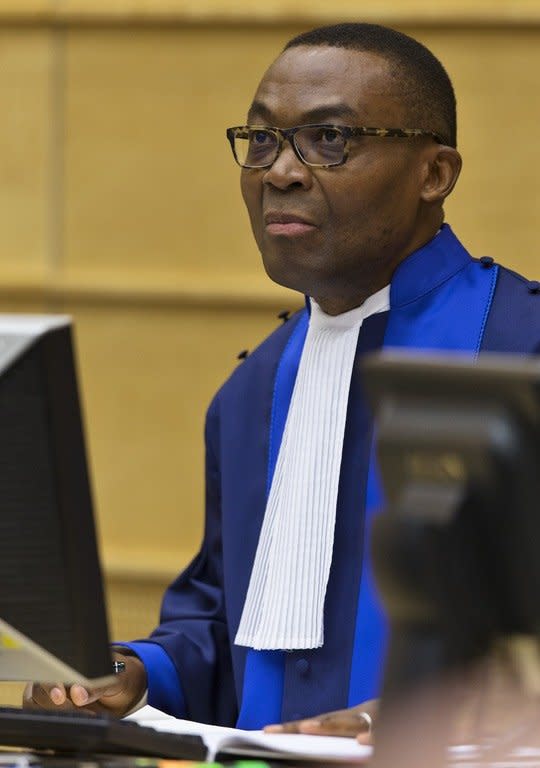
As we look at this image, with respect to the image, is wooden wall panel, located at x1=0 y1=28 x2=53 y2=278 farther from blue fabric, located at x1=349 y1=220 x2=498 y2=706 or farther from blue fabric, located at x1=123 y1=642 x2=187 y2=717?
blue fabric, located at x1=123 y1=642 x2=187 y2=717

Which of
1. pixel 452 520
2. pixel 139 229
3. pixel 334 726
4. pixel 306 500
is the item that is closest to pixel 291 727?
pixel 334 726

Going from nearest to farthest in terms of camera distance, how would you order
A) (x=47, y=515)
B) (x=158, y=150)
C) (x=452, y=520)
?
1. (x=452, y=520)
2. (x=47, y=515)
3. (x=158, y=150)

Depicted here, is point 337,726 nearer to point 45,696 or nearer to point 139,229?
point 45,696

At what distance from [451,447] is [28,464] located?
A: 477 mm

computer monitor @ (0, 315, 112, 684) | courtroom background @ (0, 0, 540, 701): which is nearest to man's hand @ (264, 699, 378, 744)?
computer monitor @ (0, 315, 112, 684)

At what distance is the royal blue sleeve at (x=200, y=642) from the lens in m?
2.53

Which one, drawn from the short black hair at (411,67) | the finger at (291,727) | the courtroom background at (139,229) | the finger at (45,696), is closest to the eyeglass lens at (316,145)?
the short black hair at (411,67)

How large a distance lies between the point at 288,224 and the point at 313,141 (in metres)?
0.14

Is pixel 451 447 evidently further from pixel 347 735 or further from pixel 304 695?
pixel 304 695

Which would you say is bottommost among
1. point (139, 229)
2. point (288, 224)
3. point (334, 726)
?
point (334, 726)

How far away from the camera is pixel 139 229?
5922 millimetres

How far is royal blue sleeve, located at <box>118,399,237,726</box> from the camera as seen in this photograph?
8.30 ft

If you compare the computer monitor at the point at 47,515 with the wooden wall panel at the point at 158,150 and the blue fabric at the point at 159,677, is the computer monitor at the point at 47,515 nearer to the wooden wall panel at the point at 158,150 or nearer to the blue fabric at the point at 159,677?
the blue fabric at the point at 159,677

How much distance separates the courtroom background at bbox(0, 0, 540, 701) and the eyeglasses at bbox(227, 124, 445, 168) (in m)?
3.15
